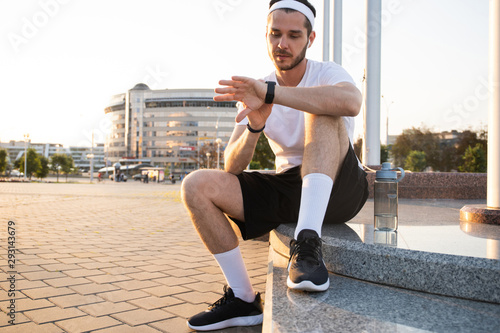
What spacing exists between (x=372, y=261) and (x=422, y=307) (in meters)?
0.37

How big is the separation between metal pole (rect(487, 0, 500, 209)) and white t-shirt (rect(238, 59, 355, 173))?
172 centimetres

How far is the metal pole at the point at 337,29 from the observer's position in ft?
31.2

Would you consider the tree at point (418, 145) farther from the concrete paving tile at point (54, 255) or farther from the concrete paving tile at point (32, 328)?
the concrete paving tile at point (32, 328)

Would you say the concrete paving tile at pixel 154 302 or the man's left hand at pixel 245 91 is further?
the concrete paving tile at pixel 154 302

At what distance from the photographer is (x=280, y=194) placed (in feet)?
7.28

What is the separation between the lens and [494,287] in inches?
61.4

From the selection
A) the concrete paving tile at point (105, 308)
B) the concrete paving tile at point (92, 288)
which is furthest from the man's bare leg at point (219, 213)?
the concrete paving tile at point (92, 288)

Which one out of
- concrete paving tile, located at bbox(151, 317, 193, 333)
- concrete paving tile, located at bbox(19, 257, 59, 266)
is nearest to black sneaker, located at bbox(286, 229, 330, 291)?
concrete paving tile, located at bbox(151, 317, 193, 333)

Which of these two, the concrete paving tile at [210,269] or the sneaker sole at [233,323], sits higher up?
the sneaker sole at [233,323]

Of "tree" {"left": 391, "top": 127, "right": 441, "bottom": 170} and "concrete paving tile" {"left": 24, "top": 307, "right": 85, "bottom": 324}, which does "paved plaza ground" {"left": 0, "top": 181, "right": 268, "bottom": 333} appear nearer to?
"concrete paving tile" {"left": 24, "top": 307, "right": 85, "bottom": 324}

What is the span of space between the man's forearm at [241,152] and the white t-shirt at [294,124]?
0.14 m

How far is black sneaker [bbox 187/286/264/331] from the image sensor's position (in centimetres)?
202

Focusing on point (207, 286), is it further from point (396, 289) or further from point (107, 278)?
point (396, 289)

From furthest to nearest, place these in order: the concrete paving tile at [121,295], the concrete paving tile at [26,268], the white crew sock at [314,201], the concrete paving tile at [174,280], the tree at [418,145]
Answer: the tree at [418,145] → the concrete paving tile at [26,268] → the concrete paving tile at [174,280] → the concrete paving tile at [121,295] → the white crew sock at [314,201]
